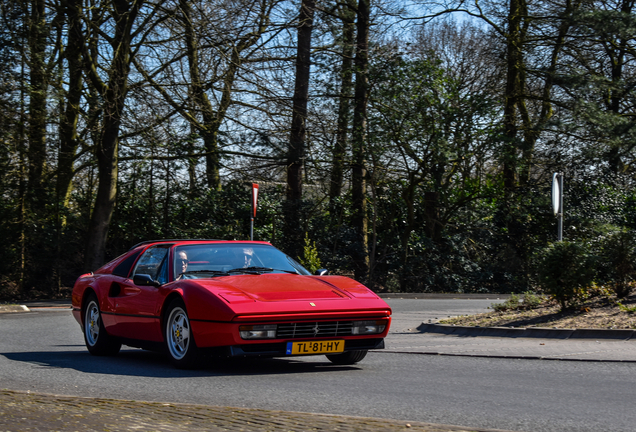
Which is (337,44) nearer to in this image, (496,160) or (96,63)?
(496,160)

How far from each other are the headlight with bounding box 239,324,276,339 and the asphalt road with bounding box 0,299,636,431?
44cm

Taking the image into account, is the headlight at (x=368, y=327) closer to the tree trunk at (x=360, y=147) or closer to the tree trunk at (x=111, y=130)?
the tree trunk at (x=111, y=130)

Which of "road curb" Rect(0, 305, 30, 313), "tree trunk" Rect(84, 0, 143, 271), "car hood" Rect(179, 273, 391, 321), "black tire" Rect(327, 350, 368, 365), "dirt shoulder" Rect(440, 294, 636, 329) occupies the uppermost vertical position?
"tree trunk" Rect(84, 0, 143, 271)

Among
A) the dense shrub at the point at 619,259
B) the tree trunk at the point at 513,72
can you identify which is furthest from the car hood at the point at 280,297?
the tree trunk at the point at 513,72

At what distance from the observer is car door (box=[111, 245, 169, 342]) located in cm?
864

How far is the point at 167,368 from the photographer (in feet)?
27.8

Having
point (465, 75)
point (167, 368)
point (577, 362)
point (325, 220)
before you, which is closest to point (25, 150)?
point (325, 220)

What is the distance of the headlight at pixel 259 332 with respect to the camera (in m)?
7.46

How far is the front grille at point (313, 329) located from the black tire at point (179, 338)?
0.99 metres

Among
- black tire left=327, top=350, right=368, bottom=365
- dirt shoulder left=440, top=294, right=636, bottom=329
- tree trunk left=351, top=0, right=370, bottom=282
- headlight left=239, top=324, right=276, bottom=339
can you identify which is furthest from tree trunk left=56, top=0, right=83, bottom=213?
headlight left=239, top=324, right=276, bottom=339

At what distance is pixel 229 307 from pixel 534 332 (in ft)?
18.4

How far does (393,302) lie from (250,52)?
9.15m

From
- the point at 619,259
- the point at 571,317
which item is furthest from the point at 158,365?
the point at 619,259

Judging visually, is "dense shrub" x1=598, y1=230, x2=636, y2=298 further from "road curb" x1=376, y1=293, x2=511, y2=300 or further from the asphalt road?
"road curb" x1=376, y1=293, x2=511, y2=300
